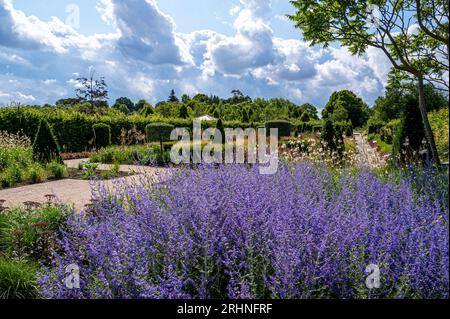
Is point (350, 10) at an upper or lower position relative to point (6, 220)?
upper

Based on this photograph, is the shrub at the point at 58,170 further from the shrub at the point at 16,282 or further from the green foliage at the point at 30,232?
the shrub at the point at 16,282

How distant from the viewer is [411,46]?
912 centimetres

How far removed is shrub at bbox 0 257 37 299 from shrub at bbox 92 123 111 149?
52.1 ft

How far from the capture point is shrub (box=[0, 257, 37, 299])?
3172 mm

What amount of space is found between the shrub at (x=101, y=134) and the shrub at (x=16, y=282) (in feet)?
A: 52.1

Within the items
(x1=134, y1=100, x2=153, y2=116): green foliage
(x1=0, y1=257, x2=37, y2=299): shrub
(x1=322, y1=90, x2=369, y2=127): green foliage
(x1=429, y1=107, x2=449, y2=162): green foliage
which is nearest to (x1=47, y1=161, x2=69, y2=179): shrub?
(x1=0, y1=257, x2=37, y2=299): shrub

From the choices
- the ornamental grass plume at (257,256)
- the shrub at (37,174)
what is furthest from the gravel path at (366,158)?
the shrub at (37,174)

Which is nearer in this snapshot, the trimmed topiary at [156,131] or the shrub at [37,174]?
the shrub at [37,174]

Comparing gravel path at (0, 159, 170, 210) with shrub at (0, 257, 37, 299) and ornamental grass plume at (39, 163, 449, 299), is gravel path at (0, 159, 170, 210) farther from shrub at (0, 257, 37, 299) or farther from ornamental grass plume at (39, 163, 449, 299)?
ornamental grass plume at (39, 163, 449, 299)

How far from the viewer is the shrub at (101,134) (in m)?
18.4
